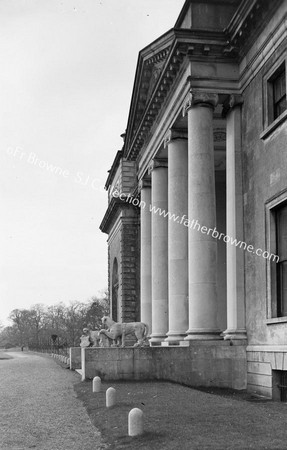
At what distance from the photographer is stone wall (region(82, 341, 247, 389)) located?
2600 cm

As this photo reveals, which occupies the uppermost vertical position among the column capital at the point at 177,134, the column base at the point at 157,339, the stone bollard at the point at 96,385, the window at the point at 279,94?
the column capital at the point at 177,134

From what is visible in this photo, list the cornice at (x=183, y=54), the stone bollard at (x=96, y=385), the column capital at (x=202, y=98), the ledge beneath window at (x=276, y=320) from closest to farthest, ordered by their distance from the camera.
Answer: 1. the ledge beneath window at (x=276, y=320)
2. the stone bollard at (x=96, y=385)
3. the cornice at (x=183, y=54)
4. the column capital at (x=202, y=98)

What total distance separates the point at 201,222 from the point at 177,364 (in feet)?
19.5

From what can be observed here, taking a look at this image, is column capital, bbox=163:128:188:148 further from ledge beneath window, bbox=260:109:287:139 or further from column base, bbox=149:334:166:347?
column base, bbox=149:334:166:347

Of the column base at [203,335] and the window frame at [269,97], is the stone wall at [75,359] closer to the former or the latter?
the column base at [203,335]

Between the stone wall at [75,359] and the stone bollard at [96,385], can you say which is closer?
the stone bollard at [96,385]

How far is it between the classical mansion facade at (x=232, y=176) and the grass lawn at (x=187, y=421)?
437 centimetres

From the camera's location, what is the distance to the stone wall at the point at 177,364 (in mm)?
26000

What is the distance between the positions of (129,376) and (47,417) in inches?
308

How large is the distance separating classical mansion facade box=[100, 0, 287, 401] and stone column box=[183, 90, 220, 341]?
0.04m

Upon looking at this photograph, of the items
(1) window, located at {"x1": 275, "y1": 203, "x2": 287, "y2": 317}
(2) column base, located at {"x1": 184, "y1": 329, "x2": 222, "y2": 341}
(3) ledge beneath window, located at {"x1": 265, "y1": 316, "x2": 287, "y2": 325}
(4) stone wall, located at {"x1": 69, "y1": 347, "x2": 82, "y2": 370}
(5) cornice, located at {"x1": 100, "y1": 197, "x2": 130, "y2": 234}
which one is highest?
(5) cornice, located at {"x1": 100, "y1": 197, "x2": 130, "y2": 234}

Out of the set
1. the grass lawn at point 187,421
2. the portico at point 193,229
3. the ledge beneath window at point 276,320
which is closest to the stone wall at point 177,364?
the portico at point 193,229

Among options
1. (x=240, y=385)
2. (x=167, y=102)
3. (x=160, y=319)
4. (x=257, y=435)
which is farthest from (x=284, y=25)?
(x=160, y=319)

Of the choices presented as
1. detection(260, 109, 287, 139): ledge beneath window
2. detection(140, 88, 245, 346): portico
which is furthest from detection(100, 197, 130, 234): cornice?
detection(260, 109, 287, 139): ledge beneath window
